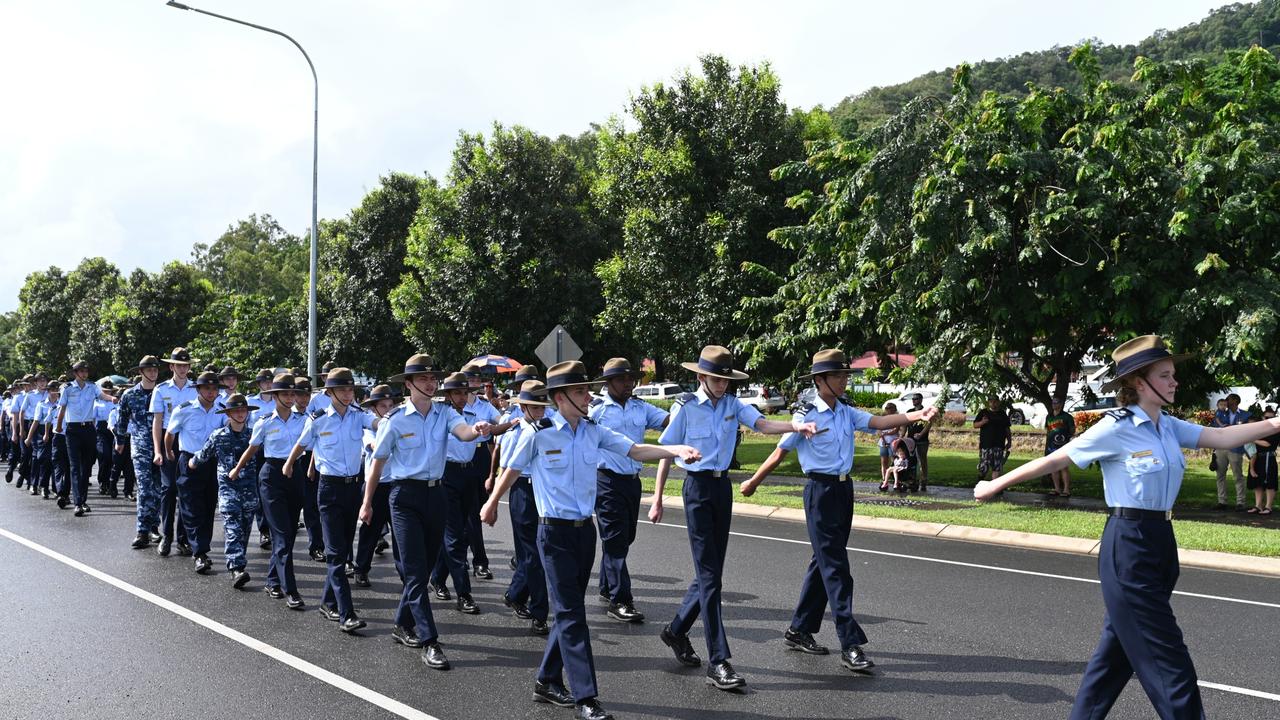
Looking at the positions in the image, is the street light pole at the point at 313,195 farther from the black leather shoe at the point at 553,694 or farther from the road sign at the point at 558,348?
the black leather shoe at the point at 553,694

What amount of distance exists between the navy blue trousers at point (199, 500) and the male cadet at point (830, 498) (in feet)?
20.1

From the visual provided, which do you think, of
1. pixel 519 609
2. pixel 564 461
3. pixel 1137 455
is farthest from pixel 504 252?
pixel 1137 455

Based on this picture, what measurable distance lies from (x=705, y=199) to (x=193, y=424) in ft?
44.3

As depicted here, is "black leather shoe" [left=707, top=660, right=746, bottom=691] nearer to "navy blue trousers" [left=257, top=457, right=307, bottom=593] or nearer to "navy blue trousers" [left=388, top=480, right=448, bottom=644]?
"navy blue trousers" [left=388, top=480, right=448, bottom=644]

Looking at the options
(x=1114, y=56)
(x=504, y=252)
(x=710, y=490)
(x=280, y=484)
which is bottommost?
(x=280, y=484)

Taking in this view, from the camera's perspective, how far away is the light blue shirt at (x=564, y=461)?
5773mm

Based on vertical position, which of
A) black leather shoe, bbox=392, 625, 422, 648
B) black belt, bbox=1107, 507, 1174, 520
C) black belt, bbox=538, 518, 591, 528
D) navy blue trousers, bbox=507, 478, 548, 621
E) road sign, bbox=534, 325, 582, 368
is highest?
road sign, bbox=534, 325, 582, 368

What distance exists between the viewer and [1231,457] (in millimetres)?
15516

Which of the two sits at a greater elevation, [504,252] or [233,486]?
[504,252]

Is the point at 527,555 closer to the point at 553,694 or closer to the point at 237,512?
the point at 553,694

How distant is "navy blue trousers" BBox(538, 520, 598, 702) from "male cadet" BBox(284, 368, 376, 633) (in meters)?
2.40

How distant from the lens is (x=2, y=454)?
2545 centimetres

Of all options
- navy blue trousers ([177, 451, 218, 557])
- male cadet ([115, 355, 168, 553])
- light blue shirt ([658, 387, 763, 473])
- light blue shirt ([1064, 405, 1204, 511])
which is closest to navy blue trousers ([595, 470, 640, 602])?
light blue shirt ([658, 387, 763, 473])

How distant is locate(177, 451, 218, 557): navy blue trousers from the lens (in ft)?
33.2
